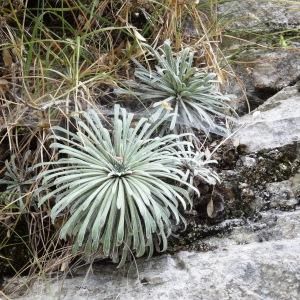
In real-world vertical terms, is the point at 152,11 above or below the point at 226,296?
above

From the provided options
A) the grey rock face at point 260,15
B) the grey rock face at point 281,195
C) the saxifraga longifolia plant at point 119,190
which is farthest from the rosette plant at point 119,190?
the grey rock face at point 260,15

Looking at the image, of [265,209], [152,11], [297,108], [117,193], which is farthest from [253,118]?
[117,193]

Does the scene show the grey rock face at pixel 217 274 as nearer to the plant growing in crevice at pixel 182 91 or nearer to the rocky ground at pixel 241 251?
the rocky ground at pixel 241 251

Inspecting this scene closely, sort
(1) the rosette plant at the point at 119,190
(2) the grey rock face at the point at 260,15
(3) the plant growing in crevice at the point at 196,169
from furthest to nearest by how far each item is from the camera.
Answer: (2) the grey rock face at the point at 260,15 → (3) the plant growing in crevice at the point at 196,169 → (1) the rosette plant at the point at 119,190

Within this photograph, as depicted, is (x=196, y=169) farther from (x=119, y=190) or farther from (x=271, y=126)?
(x=271, y=126)

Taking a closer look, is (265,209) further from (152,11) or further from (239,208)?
(152,11)
